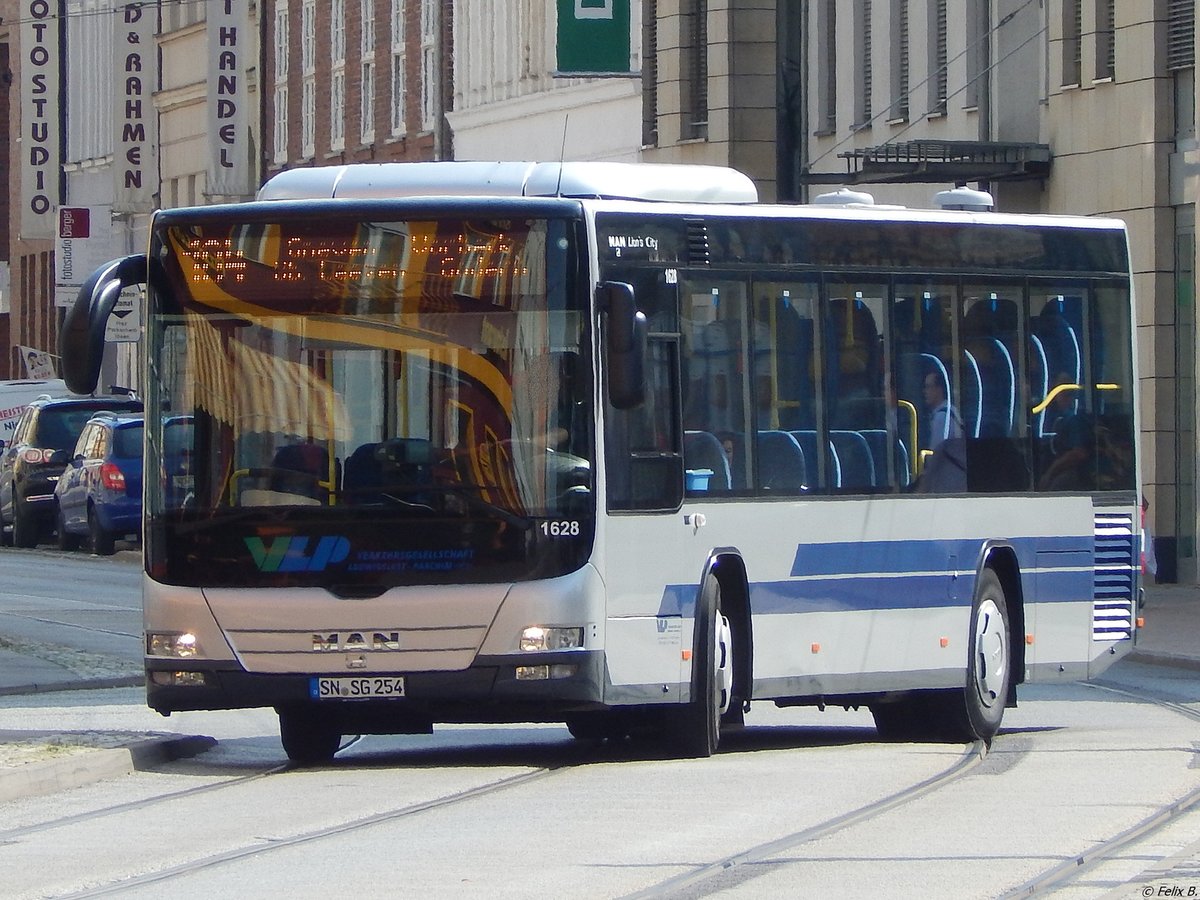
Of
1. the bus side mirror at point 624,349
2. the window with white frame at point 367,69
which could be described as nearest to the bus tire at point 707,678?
the bus side mirror at point 624,349

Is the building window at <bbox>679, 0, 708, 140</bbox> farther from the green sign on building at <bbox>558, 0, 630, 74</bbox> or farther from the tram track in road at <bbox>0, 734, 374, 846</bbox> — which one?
the tram track in road at <bbox>0, 734, 374, 846</bbox>

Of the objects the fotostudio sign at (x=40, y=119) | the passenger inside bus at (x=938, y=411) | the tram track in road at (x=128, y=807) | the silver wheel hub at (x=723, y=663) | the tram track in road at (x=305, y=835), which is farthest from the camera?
the fotostudio sign at (x=40, y=119)

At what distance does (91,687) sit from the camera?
19.7m

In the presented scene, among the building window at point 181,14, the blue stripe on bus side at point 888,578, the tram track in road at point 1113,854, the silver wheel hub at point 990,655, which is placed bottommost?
the tram track in road at point 1113,854

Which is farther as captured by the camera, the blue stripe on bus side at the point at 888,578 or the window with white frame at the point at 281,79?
the window with white frame at the point at 281,79

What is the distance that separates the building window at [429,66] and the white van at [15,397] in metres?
10.5

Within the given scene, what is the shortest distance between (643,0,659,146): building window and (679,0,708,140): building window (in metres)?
1.67

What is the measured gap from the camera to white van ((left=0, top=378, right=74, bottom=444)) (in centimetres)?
4909

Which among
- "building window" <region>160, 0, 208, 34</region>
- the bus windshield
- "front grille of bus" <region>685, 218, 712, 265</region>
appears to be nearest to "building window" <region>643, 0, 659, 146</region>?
"building window" <region>160, 0, 208, 34</region>

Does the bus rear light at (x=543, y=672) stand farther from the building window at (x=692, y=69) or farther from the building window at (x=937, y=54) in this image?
the building window at (x=692, y=69)

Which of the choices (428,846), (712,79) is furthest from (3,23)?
(428,846)

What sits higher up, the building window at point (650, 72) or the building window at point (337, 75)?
the building window at point (337, 75)

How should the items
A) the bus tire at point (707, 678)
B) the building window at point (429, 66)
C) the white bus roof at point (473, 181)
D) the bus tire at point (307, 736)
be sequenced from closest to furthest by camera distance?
the white bus roof at point (473, 181), the bus tire at point (707, 678), the bus tire at point (307, 736), the building window at point (429, 66)

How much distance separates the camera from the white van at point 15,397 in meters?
49.1
